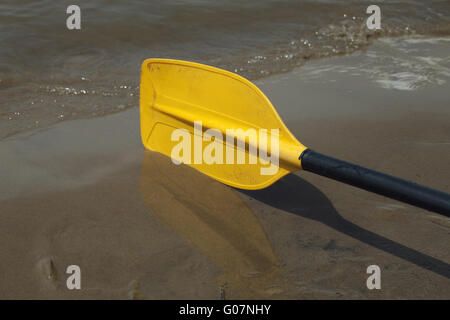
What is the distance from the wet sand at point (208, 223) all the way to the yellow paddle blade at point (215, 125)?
10 cm

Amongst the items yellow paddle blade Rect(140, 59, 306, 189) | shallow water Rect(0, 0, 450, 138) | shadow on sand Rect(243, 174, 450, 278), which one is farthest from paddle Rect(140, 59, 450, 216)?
shallow water Rect(0, 0, 450, 138)

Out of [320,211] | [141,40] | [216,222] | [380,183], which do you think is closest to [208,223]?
[216,222]

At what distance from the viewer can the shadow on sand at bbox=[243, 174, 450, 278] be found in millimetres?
1594

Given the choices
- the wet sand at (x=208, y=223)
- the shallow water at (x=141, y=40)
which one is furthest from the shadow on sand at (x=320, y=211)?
the shallow water at (x=141, y=40)

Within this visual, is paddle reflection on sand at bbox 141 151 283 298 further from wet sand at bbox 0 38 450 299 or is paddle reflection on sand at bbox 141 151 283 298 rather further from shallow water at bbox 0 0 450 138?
shallow water at bbox 0 0 450 138

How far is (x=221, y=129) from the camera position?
80.2 inches

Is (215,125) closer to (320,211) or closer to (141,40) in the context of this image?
(320,211)

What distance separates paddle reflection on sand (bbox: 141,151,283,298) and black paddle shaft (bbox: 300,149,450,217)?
0.32 meters

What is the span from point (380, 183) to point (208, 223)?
647mm

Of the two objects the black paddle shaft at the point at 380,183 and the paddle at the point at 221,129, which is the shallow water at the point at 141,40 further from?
the black paddle shaft at the point at 380,183

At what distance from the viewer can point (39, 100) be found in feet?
9.73
